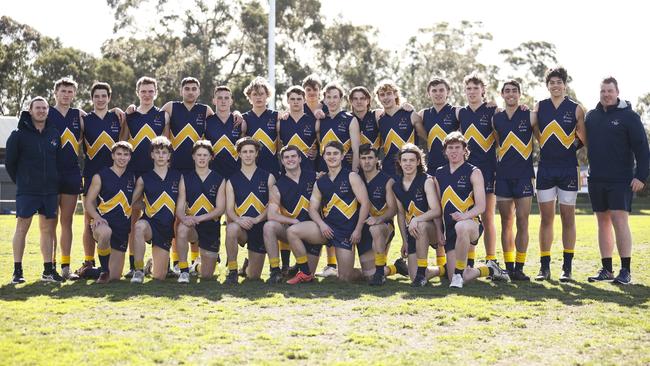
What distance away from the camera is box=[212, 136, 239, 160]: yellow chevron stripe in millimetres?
7797

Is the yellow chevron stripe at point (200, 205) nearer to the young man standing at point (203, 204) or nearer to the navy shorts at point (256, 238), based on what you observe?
the young man standing at point (203, 204)

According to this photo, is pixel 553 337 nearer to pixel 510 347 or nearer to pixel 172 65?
pixel 510 347

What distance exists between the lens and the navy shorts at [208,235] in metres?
7.37

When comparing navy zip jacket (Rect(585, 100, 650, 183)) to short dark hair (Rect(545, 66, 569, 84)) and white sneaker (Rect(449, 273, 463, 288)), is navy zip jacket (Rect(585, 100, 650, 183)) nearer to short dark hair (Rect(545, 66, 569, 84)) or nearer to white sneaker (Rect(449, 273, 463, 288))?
short dark hair (Rect(545, 66, 569, 84))

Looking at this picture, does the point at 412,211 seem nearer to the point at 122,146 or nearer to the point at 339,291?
the point at 339,291

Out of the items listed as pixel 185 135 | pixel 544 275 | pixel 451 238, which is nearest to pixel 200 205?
pixel 185 135

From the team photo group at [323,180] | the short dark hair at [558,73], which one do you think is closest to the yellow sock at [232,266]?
the team photo group at [323,180]

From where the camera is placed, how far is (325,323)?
5.00 m

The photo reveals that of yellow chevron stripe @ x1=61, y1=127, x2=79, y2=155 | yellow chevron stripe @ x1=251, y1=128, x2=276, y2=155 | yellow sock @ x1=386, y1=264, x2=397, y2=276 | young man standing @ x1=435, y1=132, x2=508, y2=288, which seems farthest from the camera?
yellow chevron stripe @ x1=251, y1=128, x2=276, y2=155

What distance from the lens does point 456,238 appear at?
686cm

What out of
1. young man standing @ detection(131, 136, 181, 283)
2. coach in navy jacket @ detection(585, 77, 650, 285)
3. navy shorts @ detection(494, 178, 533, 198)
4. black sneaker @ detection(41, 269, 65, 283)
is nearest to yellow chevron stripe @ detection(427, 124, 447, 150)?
navy shorts @ detection(494, 178, 533, 198)

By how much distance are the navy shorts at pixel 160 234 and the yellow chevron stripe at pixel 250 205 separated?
2.35 ft

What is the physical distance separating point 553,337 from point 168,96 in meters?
31.5

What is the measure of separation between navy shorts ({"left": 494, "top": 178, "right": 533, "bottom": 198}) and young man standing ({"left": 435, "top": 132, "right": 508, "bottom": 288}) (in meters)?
0.54
